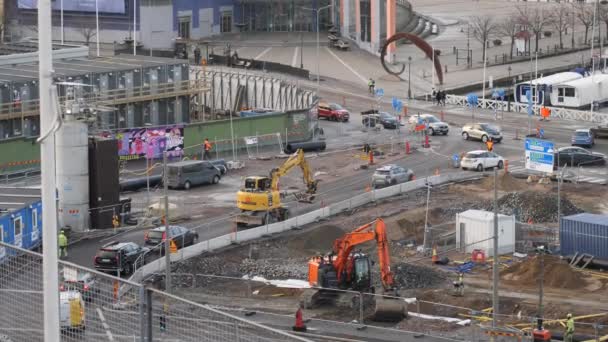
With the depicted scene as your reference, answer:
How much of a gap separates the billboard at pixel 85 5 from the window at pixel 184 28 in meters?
4.63

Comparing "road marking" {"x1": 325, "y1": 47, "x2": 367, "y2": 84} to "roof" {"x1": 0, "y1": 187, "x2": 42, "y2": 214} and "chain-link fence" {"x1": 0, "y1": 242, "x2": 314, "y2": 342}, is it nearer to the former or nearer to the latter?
"roof" {"x1": 0, "y1": 187, "x2": 42, "y2": 214}

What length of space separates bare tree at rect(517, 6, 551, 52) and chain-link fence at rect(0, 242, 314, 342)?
8546 centimetres

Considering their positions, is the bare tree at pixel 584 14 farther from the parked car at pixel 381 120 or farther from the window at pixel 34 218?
the window at pixel 34 218

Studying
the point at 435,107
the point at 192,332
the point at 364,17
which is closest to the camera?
the point at 192,332

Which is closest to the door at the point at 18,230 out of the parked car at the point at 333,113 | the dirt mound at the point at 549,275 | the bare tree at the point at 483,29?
the dirt mound at the point at 549,275

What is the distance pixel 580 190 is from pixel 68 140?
71.6ft

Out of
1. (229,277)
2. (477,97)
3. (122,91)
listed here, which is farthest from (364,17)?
(229,277)

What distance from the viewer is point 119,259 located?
1588 inches

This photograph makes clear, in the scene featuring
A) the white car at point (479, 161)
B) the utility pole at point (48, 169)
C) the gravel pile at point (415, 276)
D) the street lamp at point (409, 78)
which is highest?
the utility pole at point (48, 169)

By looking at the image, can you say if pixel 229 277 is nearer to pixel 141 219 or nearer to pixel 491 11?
pixel 141 219

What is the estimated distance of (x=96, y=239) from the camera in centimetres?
4584

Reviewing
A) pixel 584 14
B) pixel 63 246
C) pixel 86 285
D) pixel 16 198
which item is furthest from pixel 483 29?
pixel 86 285

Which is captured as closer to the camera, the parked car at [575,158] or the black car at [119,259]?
the black car at [119,259]

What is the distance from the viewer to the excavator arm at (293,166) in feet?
162
